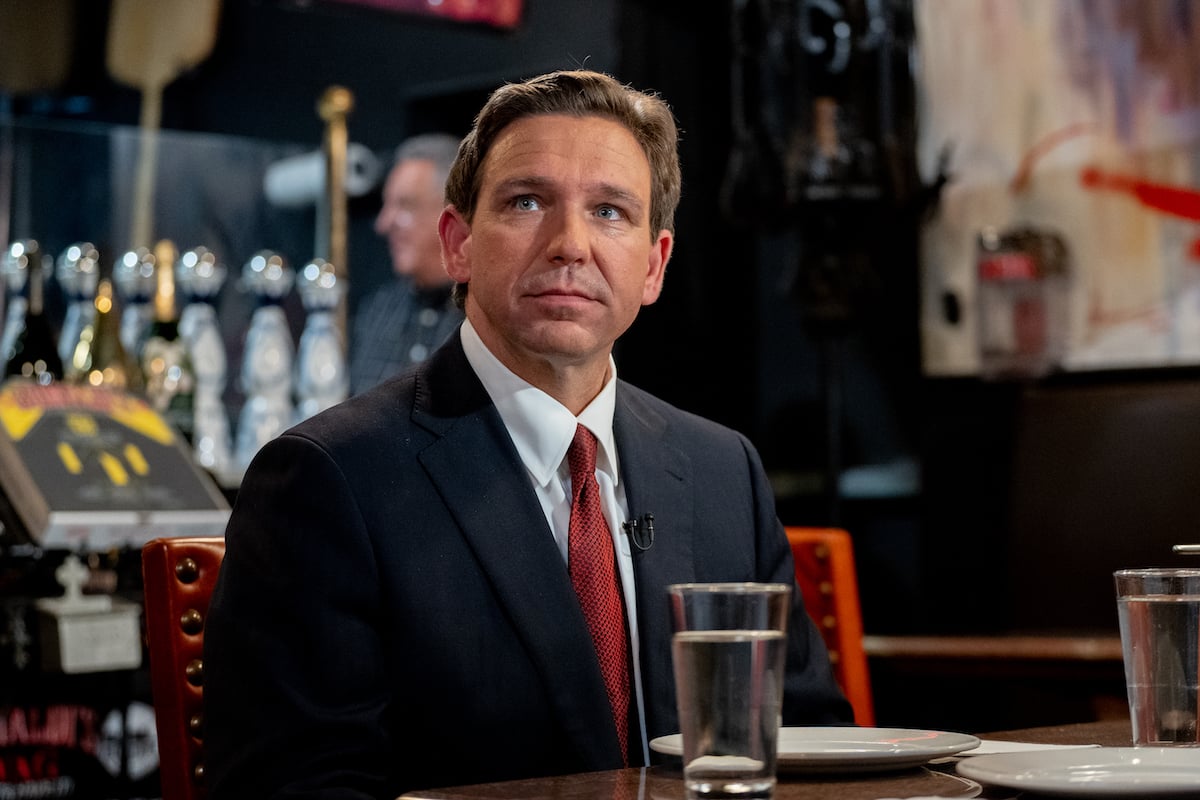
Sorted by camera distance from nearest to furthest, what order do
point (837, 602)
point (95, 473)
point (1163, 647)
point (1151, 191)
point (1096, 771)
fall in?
point (1096, 771) → point (1163, 647) → point (837, 602) → point (95, 473) → point (1151, 191)

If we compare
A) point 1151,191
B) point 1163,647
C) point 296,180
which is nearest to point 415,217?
point 296,180

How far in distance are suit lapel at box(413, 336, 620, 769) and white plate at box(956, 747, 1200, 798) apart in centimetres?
39

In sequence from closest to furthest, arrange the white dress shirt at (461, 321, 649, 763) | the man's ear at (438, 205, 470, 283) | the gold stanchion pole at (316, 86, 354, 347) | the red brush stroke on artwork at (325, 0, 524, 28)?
the white dress shirt at (461, 321, 649, 763)
the man's ear at (438, 205, 470, 283)
the red brush stroke on artwork at (325, 0, 524, 28)
the gold stanchion pole at (316, 86, 354, 347)

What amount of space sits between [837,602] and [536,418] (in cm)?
50

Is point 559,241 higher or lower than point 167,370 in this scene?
higher

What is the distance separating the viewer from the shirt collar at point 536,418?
1.50 m

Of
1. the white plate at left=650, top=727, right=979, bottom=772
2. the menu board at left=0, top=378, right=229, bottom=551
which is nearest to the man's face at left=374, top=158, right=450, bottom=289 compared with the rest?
the menu board at left=0, top=378, right=229, bottom=551

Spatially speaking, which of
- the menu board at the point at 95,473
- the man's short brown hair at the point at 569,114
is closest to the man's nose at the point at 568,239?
the man's short brown hair at the point at 569,114

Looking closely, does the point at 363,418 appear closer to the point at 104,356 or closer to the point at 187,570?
the point at 187,570

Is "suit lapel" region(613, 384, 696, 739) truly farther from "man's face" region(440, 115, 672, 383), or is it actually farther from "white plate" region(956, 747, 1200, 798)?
"white plate" region(956, 747, 1200, 798)

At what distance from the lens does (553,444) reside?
4.94ft

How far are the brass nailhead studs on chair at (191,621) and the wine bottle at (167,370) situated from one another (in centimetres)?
175

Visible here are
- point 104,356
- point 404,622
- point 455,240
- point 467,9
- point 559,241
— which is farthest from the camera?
point 467,9

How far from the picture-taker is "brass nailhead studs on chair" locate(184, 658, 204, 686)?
1.38 meters
